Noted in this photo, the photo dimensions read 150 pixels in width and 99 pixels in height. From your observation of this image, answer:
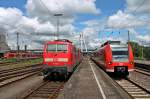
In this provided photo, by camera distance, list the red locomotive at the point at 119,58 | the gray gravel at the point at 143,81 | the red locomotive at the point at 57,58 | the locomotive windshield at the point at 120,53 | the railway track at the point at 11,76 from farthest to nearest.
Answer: the locomotive windshield at the point at 120,53 → the red locomotive at the point at 119,58 → the red locomotive at the point at 57,58 → the railway track at the point at 11,76 → the gray gravel at the point at 143,81

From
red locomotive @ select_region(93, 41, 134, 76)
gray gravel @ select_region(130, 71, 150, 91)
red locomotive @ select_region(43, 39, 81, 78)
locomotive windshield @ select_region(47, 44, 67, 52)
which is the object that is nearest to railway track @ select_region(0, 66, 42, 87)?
red locomotive @ select_region(43, 39, 81, 78)

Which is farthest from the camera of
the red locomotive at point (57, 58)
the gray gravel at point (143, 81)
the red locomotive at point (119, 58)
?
the red locomotive at point (119, 58)

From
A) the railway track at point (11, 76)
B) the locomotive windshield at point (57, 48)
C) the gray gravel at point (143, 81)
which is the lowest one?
the gray gravel at point (143, 81)

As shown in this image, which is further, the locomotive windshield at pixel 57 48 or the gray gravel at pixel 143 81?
the locomotive windshield at pixel 57 48

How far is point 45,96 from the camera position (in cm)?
1496

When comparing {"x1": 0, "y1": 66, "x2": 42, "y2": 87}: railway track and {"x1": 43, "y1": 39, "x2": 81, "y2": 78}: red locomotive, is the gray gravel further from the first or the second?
{"x1": 0, "y1": 66, "x2": 42, "y2": 87}: railway track

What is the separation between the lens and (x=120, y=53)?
81.8 ft

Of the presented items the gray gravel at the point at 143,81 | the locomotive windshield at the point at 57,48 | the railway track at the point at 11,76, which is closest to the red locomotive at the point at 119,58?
the gray gravel at the point at 143,81

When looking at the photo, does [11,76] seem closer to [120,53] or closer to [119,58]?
[119,58]

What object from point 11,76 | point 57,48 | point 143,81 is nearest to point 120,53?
point 143,81

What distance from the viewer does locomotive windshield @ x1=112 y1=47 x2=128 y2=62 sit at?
24688 millimetres

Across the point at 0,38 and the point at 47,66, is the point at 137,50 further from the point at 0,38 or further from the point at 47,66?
the point at 47,66

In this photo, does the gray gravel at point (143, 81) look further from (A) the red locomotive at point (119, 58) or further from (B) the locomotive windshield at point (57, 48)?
(B) the locomotive windshield at point (57, 48)

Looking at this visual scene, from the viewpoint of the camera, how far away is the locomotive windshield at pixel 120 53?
24688mm
